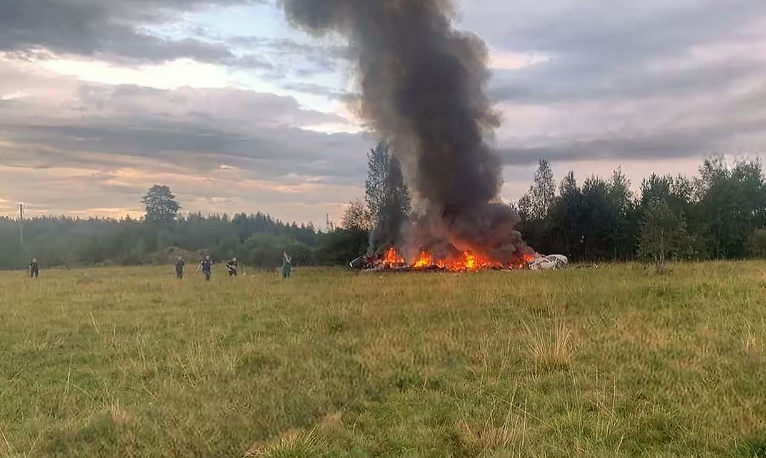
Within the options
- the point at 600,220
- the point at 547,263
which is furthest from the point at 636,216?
the point at 547,263

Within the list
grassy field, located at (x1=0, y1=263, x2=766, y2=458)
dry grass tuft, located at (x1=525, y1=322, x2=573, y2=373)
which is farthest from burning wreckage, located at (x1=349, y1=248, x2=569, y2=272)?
dry grass tuft, located at (x1=525, y1=322, x2=573, y2=373)

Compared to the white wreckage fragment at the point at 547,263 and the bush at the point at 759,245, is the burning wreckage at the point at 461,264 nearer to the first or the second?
the white wreckage fragment at the point at 547,263

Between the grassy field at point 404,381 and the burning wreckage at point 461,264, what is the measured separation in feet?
70.5

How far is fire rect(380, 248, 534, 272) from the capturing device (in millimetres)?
39375

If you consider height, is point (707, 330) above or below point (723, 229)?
below

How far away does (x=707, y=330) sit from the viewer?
36.2ft

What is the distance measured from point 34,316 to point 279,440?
1441 centimetres

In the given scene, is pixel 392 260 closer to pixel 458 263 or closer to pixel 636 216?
pixel 458 263

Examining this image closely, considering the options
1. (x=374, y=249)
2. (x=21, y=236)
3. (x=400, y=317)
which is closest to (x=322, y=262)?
(x=374, y=249)

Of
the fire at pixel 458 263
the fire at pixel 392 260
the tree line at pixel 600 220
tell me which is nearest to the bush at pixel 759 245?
the tree line at pixel 600 220

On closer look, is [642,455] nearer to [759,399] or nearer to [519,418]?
[519,418]

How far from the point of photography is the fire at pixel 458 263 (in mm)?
39375

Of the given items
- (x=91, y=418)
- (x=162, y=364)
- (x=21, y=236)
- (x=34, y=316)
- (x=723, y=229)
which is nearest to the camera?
(x=91, y=418)

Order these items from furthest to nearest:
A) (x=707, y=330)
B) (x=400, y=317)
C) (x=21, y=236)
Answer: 1. (x=21, y=236)
2. (x=400, y=317)
3. (x=707, y=330)
